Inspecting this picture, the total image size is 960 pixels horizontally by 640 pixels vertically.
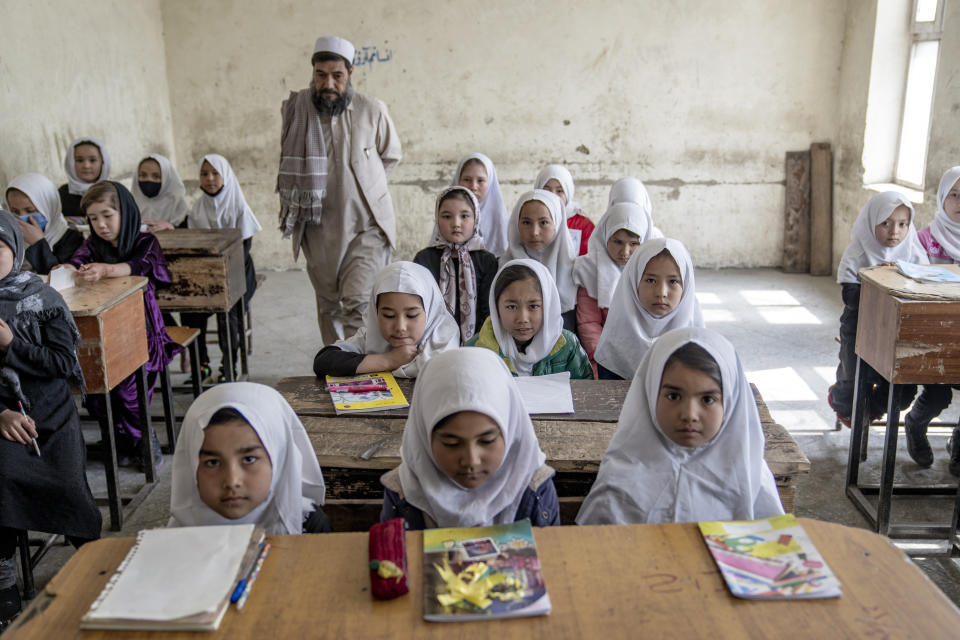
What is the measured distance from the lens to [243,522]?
158cm

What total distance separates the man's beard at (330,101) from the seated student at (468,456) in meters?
2.77

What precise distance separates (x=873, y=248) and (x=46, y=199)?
14.3 ft

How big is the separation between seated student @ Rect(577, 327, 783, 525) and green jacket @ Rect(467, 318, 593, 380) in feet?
3.24

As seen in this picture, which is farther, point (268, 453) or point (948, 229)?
point (948, 229)

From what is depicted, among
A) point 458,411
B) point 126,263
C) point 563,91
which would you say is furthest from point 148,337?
point 563,91

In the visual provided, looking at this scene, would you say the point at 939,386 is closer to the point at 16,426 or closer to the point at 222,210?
the point at 16,426

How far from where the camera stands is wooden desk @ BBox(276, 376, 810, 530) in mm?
1979

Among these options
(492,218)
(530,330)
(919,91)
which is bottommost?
(530,330)

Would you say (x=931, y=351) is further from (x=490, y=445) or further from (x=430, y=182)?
(x=430, y=182)

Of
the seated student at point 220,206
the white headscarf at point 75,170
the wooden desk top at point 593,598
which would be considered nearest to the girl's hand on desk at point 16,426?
the wooden desk top at point 593,598

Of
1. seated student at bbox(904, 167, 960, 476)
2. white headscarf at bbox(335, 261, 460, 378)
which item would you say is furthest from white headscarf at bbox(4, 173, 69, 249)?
seated student at bbox(904, 167, 960, 476)

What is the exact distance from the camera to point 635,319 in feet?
9.53

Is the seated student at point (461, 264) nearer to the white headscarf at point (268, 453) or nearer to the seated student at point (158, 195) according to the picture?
the white headscarf at point (268, 453)

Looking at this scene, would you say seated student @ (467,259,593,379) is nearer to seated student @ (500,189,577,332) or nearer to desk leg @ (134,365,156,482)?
seated student @ (500,189,577,332)
